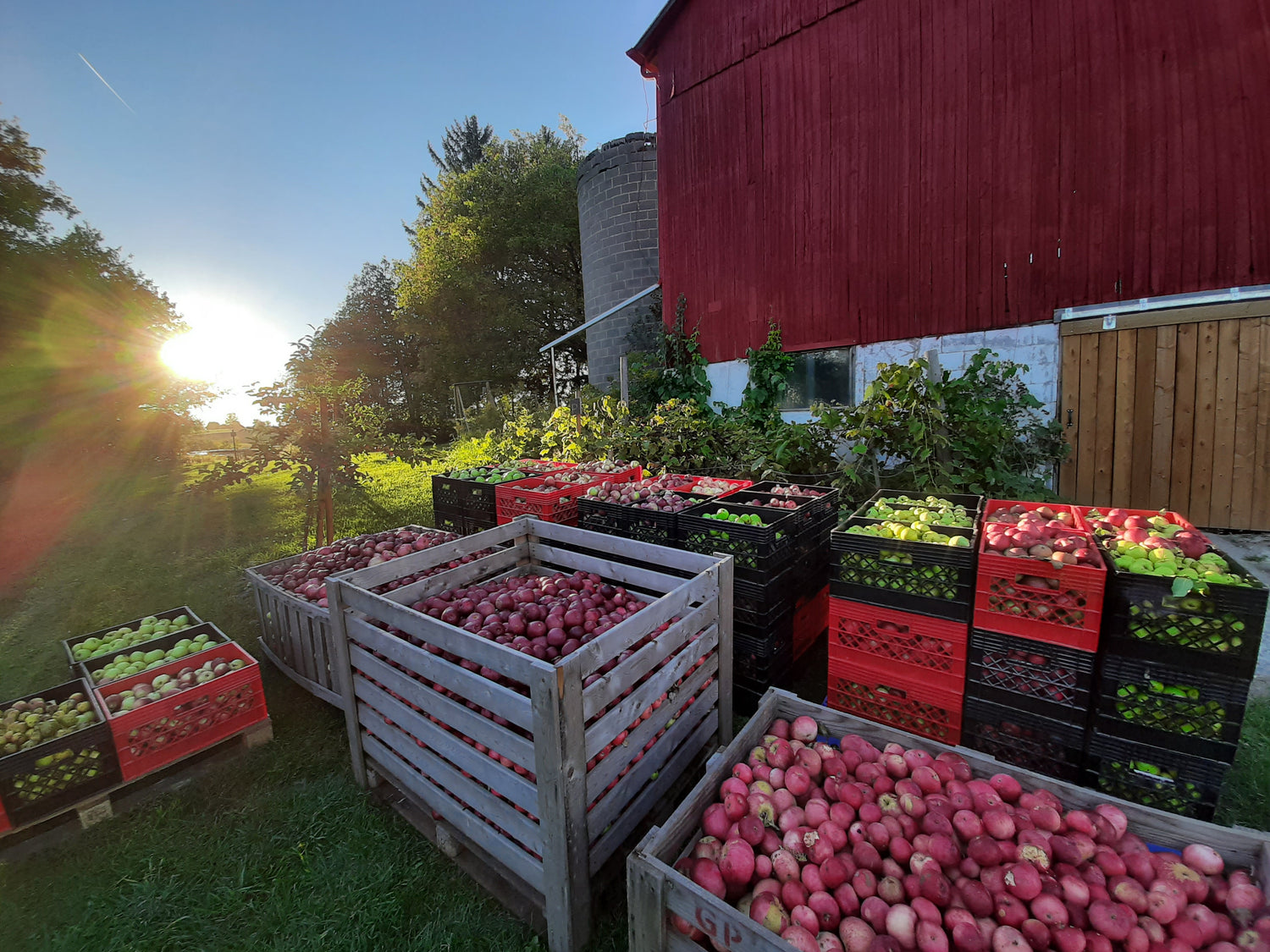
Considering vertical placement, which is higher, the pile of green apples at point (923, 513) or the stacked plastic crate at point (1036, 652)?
the pile of green apples at point (923, 513)

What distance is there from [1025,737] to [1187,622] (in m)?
0.78

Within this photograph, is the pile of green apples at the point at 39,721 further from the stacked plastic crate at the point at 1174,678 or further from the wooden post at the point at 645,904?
the stacked plastic crate at the point at 1174,678

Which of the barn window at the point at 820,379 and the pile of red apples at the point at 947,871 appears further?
the barn window at the point at 820,379

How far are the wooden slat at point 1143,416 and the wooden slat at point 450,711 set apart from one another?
24.0ft

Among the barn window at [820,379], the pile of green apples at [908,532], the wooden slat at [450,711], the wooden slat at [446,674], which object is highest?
the barn window at [820,379]

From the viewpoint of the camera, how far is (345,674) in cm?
246

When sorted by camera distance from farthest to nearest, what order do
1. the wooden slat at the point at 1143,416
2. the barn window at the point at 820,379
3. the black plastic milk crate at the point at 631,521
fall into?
the barn window at the point at 820,379 → the wooden slat at the point at 1143,416 → the black plastic milk crate at the point at 631,521

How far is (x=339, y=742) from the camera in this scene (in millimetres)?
2949

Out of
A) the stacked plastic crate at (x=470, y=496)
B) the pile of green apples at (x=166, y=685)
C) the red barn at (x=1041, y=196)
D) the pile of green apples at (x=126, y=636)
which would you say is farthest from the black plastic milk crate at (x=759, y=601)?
the red barn at (x=1041, y=196)

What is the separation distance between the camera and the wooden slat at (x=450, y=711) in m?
1.71

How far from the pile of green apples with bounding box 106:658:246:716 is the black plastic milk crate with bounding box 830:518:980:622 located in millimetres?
3376

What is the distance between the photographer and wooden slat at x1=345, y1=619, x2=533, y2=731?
169 cm

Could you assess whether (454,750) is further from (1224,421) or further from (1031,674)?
(1224,421)

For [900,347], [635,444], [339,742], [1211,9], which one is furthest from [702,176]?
[339,742]
